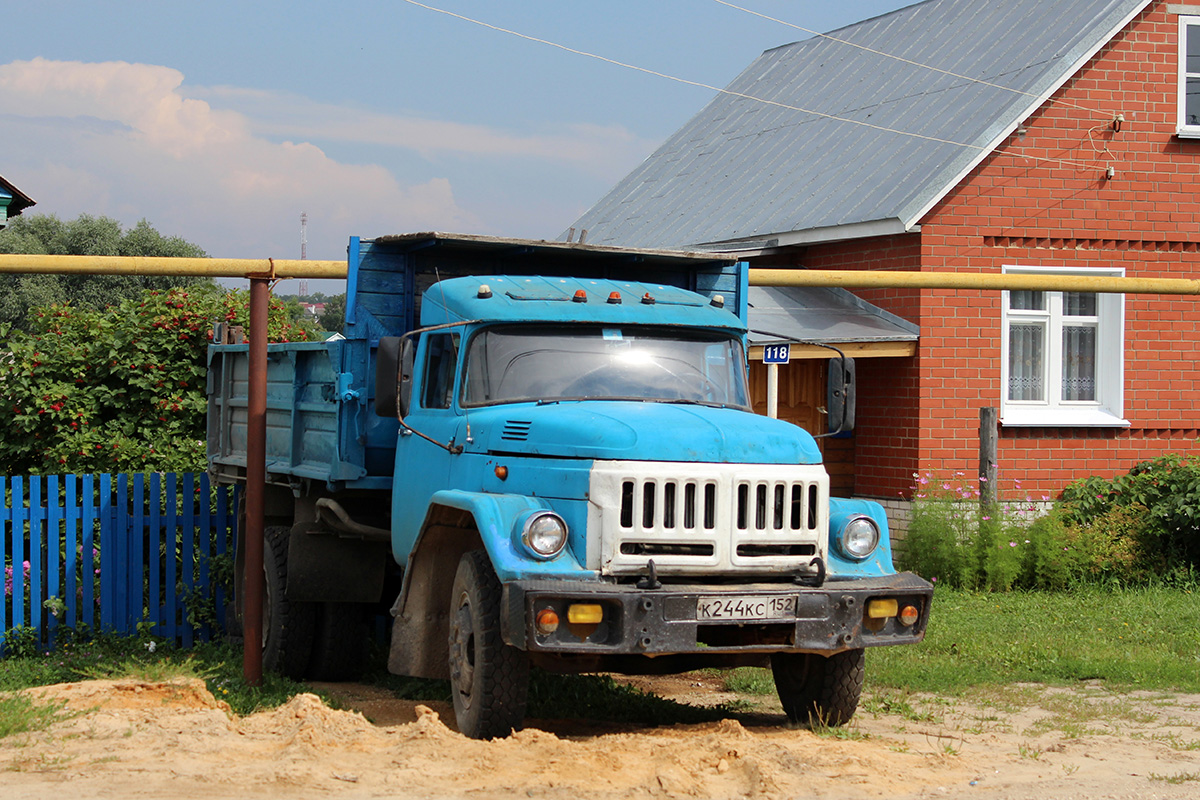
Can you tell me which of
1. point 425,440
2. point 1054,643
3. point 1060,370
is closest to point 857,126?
point 1060,370

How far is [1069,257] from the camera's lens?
1513 cm

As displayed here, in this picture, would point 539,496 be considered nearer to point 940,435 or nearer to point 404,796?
point 404,796

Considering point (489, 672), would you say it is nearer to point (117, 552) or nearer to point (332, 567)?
point (332, 567)

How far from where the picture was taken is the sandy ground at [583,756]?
5785mm

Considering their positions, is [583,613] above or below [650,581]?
below

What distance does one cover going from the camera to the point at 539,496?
6.68 m

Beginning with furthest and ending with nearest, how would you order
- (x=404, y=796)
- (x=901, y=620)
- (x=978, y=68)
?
(x=978, y=68) < (x=901, y=620) < (x=404, y=796)

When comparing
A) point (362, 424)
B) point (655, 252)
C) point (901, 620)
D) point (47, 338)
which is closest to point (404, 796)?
point (901, 620)

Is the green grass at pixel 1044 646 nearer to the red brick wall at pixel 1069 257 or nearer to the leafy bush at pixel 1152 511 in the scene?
the leafy bush at pixel 1152 511

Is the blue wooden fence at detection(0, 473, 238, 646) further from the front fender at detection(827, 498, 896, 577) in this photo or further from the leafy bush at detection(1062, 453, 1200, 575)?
the leafy bush at detection(1062, 453, 1200, 575)

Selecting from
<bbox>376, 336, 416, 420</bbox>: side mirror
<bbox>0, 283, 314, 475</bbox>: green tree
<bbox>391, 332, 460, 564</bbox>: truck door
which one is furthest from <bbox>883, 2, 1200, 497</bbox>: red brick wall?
<bbox>376, 336, 416, 420</bbox>: side mirror

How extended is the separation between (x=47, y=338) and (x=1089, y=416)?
10.8 metres

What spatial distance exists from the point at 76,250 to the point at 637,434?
1898 inches

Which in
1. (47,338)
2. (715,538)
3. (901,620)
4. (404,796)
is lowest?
(404,796)
